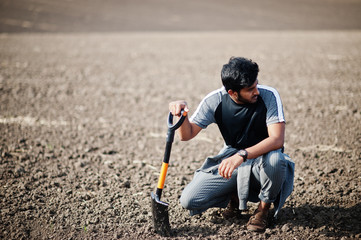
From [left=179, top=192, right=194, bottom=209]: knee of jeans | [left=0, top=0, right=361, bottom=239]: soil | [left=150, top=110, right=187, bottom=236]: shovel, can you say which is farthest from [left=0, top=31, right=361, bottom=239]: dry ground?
[left=179, top=192, right=194, bottom=209]: knee of jeans

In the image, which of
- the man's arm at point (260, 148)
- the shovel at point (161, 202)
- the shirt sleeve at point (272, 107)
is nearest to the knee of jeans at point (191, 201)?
the shovel at point (161, 202)

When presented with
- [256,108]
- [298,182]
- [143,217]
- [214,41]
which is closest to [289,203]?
[298,182]

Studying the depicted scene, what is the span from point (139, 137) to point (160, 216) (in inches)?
74.9

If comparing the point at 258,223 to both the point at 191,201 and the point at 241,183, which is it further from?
the point at 191,201

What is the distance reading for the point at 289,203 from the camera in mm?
3010

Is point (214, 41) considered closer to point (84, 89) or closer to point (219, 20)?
point (219, 20)

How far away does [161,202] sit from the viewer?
257 centimetres

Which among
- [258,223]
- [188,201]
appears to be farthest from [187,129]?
[258,223]

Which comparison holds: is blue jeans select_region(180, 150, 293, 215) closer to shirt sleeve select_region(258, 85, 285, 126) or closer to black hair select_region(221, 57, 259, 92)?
shirt sleeve select_region(258, 85, 285, 126)

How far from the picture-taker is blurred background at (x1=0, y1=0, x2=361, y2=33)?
11602 millimetres

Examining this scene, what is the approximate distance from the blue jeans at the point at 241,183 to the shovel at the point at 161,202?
18 centimetres

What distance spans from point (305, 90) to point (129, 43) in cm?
519

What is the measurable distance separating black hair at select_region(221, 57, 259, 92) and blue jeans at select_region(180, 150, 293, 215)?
0.53 meters

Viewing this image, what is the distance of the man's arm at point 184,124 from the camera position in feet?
8.20
